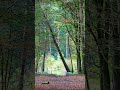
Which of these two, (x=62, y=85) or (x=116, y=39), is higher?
(x=116, y=39)

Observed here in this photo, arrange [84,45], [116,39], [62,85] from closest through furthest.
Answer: [116,39] → [84,45] → [62,85]

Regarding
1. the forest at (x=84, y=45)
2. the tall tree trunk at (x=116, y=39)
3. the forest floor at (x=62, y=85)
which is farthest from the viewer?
the forest floor at (x=62, y=85)

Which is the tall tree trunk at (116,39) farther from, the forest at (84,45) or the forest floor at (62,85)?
the forest floor at (62,85)

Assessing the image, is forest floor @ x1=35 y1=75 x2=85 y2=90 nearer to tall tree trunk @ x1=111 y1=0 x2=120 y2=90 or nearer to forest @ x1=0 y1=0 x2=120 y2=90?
forest @ x1=0 y1=0 x2=120 y2=90

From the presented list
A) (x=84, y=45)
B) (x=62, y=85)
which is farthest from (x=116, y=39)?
(x=62, y=85)

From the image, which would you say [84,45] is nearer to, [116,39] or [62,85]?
[116,39]

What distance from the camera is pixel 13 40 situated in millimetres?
7898

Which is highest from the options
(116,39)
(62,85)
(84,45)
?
(84,45)

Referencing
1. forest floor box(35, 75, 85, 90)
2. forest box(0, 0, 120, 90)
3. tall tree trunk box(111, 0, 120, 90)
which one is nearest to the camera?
tall tree trunk box(111, 0, 120, 90)

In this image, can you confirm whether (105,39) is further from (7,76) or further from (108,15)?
(7,76)

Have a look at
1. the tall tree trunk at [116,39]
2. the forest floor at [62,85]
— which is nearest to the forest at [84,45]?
the tall tree trunk at [116,39]

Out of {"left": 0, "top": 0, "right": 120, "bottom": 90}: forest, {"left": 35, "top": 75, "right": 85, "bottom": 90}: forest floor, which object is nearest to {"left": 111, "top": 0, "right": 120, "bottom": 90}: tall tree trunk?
{"left": 0, "top": 0, "right": 120, "bottom": 90}: forest

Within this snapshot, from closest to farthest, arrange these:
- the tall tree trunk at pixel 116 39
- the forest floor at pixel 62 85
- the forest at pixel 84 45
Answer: the tall tree trunk at pixel 116 39, the forest at pixel 84 45, the forest floor at pixel 62 85

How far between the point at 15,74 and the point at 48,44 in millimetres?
15322
